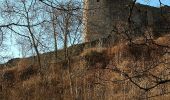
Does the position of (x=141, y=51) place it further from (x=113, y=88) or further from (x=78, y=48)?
(x=113, y=88)

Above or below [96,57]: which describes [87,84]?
below

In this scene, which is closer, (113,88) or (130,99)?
(130,99)

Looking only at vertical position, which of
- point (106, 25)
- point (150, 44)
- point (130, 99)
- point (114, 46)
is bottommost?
point (130, 99)

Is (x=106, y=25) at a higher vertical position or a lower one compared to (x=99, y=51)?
Answer: higher

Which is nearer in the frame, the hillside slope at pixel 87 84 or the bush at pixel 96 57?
the hillside slope at pixel 87 84

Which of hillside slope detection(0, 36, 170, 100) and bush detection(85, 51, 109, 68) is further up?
bush detection(85, 51, 109, 68)

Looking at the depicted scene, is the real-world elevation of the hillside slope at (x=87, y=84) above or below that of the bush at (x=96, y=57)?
below

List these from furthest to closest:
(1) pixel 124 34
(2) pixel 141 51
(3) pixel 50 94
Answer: (2) pixel 141 51 → (3) pixel 50 94 → (1) pixel 124 34

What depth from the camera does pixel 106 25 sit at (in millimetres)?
26766

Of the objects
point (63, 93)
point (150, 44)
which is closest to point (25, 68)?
point (63, 93)

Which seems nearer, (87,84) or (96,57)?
(87,84)

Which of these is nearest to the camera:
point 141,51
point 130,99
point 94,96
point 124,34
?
point 124,34

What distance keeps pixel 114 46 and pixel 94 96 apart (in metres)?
9.13

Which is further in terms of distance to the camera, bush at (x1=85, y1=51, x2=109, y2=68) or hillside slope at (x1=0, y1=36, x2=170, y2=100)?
bush at (x1=85, y1=51, x2=109, y2=68)
